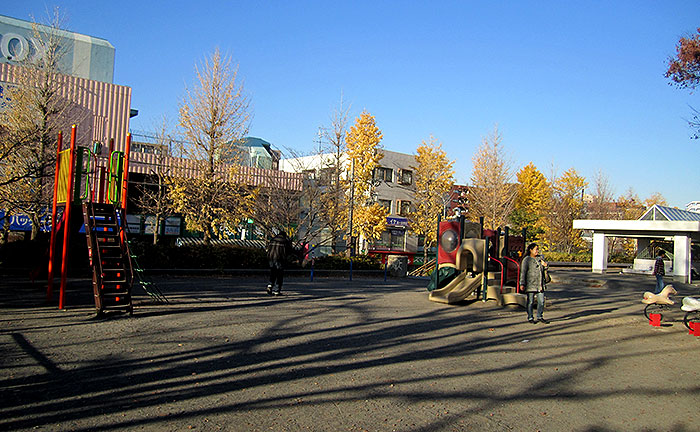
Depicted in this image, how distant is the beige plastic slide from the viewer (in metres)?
14.9

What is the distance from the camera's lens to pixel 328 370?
281 inches

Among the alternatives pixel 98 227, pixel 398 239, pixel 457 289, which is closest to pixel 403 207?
pixel 398 239

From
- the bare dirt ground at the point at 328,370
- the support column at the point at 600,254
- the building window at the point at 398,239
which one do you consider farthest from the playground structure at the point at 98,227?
the building window at the point at 398,239

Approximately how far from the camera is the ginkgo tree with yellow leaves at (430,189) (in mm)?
42688

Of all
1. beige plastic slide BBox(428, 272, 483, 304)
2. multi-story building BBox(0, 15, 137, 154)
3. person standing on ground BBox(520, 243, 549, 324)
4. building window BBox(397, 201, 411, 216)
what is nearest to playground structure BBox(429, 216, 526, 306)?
beige plastic slide BBox(428, 272, 483, 304)

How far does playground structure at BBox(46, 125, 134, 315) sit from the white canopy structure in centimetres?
2866

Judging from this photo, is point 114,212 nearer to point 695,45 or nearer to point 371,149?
point 695,45

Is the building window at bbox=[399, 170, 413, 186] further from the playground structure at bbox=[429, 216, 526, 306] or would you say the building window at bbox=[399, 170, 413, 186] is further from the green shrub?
the playground structure at bbox=[429, 216, 526, 306]

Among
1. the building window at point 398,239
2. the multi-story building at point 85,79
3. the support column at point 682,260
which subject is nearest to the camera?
the multi-story building at point 85,79

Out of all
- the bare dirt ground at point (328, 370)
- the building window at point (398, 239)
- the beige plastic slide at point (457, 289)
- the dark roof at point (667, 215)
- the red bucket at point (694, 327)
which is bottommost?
the bare dirt ground at point (328, 370)

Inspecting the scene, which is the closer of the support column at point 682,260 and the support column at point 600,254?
the support column at point 682,260

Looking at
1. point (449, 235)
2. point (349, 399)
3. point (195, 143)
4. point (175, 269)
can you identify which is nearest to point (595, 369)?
point (349, 399)

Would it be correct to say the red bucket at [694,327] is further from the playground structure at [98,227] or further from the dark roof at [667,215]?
the dark roof at [667,215]

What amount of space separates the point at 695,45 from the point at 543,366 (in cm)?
972
